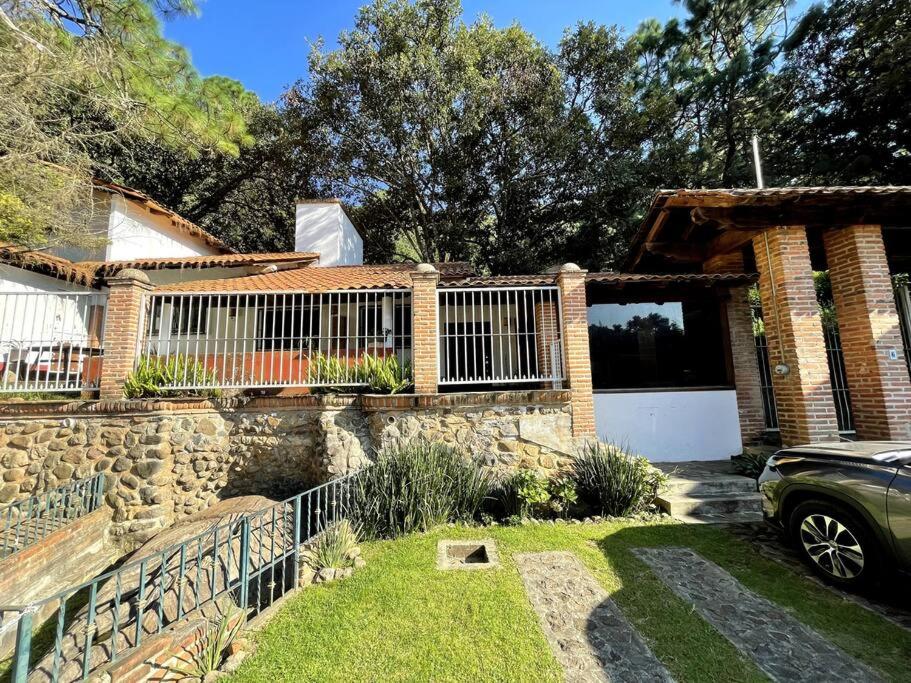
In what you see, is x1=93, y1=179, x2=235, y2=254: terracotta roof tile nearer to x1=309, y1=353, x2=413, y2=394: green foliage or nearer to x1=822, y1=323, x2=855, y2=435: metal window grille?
x1=309, y1=353, x2=413, y2=394: green foliage

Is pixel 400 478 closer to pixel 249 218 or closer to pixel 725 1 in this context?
pixel 249 218

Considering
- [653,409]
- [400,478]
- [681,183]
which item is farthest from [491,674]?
[681,183]

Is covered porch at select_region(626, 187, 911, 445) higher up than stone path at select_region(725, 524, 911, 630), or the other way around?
covered porch at select_region(626, 187, 911, 445)

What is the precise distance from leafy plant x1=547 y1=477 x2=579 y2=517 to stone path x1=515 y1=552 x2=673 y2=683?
1.19m

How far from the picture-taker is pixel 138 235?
12359 mm

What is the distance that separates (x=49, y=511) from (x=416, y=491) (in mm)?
5469

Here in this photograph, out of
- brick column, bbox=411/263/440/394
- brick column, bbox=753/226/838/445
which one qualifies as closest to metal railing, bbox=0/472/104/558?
brick column, bbox=411/263/440/394

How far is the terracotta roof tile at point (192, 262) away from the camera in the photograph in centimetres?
1062

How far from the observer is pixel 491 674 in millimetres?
2672

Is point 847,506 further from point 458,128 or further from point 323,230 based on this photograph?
point 458,128

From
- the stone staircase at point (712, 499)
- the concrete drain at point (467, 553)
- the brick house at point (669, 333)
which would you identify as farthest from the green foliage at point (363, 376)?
the stone staircase at point (712, 499)

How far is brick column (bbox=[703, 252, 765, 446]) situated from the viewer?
298 inches

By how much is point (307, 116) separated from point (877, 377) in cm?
1838

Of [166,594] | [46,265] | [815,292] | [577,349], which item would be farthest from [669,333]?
[46,265]
